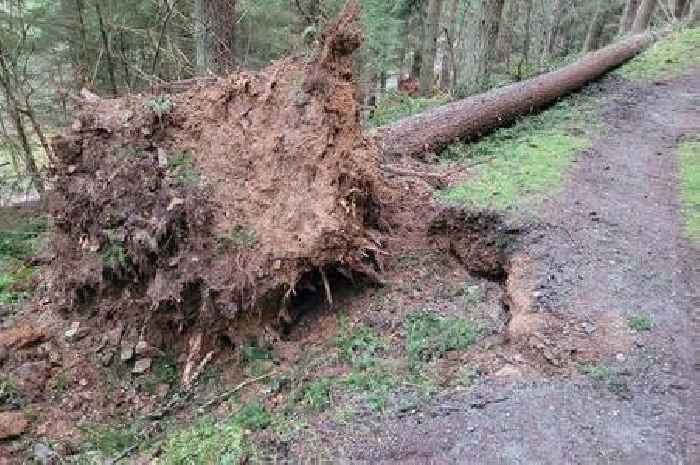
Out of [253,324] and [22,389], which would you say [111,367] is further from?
[253,324]

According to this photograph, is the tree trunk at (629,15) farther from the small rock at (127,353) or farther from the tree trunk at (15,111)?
the small rock at (127,353)

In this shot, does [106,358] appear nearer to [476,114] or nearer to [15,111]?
[476,114]

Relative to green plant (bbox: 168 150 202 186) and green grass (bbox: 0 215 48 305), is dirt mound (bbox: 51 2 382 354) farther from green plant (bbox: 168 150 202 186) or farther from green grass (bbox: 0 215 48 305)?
green grass (bbox: 0 215 48 305)

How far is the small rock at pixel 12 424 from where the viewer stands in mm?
5176

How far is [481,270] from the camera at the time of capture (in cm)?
634

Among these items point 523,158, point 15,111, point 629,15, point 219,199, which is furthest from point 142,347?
point 629,15

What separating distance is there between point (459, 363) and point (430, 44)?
14.3 metres

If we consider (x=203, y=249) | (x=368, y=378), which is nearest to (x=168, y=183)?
(x=203, y=249)

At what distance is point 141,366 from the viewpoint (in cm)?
582

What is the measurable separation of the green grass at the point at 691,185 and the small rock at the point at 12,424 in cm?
707

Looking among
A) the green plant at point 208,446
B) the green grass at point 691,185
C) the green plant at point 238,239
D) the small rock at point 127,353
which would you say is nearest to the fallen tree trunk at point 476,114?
the green grass at point 691,185

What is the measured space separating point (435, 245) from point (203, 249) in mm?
2669

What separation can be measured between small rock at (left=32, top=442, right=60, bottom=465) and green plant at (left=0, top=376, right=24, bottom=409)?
0.63m

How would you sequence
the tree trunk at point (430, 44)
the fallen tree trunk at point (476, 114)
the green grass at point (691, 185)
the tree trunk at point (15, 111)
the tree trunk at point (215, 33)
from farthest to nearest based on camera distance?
the tree trunk at point (430, 44), the tree trunk at point (15, 111), the fallen tree trunk at point (476, 114), the tree trunk at point (215, 33), the green grass at point (691, 185)
